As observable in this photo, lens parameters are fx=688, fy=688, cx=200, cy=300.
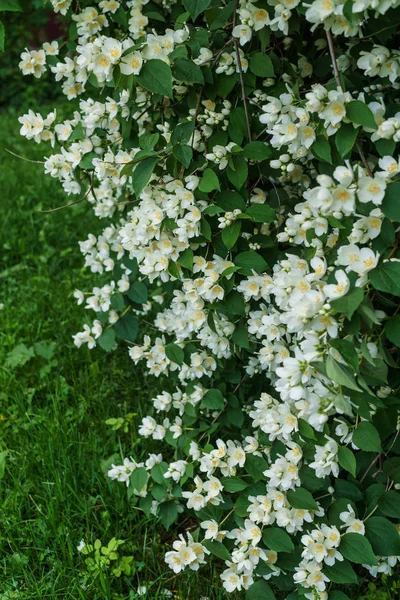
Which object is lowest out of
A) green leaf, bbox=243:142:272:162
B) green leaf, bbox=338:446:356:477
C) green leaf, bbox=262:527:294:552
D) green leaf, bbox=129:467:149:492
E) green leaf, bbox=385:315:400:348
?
green leaf, bbox=129:467:149:492

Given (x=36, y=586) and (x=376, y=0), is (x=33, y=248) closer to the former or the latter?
(x=36, y=586)

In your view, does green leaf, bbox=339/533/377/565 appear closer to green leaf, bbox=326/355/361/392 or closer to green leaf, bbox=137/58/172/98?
green leaf, bbox=326/355/361/392

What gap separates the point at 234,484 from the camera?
2.00 m

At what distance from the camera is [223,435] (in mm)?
2557

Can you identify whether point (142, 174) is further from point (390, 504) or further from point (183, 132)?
point (390, 504)

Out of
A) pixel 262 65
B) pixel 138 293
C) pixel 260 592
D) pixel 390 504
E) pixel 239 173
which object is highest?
pixel 262 65

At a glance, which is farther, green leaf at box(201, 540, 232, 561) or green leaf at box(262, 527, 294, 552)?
green leaf at box(201, 540, 232, 561)

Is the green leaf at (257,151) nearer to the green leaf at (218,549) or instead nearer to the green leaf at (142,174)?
the green leaf at (142,174)

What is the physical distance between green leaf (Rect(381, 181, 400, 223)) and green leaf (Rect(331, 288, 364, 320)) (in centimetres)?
18

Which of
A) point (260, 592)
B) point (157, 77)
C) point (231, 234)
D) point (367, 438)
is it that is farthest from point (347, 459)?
point (157, 77)

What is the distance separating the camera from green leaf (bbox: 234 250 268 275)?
187 cm

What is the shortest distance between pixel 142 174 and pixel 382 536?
3.71 ft

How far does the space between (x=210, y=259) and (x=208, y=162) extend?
0.92 ft

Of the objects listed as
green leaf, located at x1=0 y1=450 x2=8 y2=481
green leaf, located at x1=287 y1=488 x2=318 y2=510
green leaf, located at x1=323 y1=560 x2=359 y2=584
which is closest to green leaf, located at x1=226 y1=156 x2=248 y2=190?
green leaf, located at x1=287 y1=488 x2=318 y2=510
